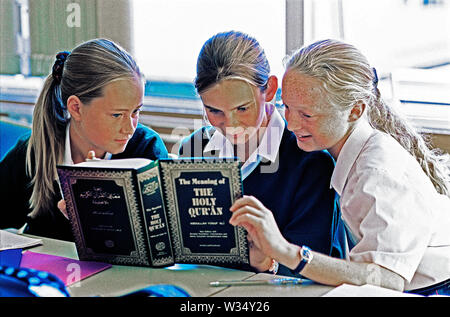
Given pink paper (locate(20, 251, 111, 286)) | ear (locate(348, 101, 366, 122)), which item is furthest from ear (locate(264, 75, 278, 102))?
pink paper (locate(20, 251, 111, 286))

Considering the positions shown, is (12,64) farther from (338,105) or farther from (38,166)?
(338,105)

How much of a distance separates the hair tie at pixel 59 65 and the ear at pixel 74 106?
8cm

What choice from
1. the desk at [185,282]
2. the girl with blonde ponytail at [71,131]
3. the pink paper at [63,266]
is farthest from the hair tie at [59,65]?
the desk at [185,282]

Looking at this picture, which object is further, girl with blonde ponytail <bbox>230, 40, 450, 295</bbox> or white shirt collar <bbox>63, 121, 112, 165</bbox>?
white shirt collar <bbox>63, 121, 112, 165</bbox>

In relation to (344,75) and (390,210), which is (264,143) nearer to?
(344,75)

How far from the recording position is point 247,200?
3.70 ft

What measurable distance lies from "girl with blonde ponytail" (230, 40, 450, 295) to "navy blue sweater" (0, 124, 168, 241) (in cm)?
51

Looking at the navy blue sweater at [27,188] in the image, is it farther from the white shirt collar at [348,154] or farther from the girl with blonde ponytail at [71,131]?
the white shirt collar at [348,154]

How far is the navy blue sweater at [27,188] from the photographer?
165 cm

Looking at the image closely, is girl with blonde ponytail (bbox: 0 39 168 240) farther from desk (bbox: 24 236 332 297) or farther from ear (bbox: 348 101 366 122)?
ear (bbox: 348 101 366 122)

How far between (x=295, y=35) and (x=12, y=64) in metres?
1.51

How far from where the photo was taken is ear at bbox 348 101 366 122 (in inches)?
52.1

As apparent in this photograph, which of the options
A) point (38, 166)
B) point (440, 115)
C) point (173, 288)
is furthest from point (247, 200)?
point (440, 115)

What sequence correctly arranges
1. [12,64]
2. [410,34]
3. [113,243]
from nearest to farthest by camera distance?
[113,243]
[410,34]
[12,64]
